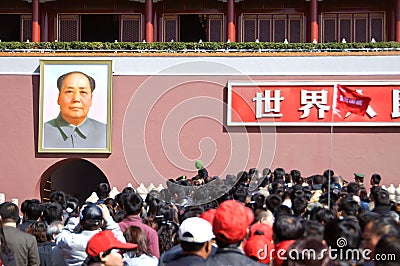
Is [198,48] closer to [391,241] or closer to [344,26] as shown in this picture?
[344,26]

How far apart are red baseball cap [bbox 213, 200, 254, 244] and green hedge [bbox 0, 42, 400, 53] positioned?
1200 cm

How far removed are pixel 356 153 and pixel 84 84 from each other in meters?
6.39

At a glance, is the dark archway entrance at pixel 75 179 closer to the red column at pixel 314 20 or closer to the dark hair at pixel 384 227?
the red column at pixel 314 20

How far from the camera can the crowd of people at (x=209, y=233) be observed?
Answer: 434cm

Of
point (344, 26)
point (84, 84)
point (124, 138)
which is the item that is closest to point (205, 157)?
point (124, 138)

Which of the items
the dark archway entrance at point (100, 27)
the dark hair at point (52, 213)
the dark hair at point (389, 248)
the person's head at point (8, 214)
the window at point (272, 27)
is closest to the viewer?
the dark hair at point (389, 248)

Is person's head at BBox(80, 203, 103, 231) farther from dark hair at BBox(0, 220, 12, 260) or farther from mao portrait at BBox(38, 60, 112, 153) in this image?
mao portrait at BBox(38, 60, 112, 153)

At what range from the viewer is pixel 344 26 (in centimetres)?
1895

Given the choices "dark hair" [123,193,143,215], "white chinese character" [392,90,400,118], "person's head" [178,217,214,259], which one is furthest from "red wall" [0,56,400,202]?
"person's head" [178,217,214,259]

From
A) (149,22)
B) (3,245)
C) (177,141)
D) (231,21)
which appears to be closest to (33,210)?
(3,245)

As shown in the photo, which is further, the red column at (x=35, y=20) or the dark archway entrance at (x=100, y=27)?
the dark archway entrance at (x=100, y=27)

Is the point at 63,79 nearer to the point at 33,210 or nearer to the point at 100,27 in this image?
the point at 100,27

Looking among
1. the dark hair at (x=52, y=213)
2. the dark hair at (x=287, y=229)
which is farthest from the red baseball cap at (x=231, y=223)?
the dark hair at (x=52, y=213)

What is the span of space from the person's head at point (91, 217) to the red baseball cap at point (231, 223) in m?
1.69
